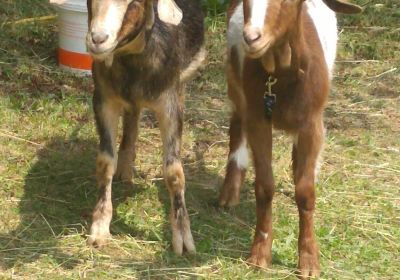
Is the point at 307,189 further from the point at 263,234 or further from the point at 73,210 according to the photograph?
the point at 73,210

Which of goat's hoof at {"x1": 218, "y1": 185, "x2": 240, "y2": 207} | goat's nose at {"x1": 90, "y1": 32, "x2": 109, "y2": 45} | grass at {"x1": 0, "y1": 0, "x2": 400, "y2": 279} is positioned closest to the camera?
goat's nose at {"x1": 90, "y1": 32, "x2": 109, "y2": 45}

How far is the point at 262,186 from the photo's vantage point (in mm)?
5340

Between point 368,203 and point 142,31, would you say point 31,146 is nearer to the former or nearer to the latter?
point 142,31

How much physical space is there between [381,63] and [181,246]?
4.11 meters

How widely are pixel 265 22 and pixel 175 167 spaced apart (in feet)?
4.38

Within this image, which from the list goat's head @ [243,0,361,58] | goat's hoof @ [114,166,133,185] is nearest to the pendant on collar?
goat's head @ [243,0,361,58]

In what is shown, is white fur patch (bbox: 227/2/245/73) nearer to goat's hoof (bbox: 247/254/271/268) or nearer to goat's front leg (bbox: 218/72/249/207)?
goat's front leg (bbox: 218/72/249/207)

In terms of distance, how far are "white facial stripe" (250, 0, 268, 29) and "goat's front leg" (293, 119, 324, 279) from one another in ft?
2.65

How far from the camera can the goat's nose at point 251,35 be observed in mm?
4488

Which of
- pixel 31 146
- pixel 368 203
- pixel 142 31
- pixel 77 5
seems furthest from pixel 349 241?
pixel 77 5

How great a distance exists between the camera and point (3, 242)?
5598mm

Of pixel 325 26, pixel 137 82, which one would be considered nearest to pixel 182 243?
pixel 137 82

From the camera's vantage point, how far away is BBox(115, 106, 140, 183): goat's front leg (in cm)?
639

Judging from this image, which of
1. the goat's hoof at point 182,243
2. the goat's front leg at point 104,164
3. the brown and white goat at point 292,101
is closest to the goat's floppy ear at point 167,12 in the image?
the brown and white goat at point 292,101
